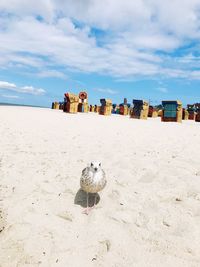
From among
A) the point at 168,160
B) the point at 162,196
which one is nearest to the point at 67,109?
the point at 168,160

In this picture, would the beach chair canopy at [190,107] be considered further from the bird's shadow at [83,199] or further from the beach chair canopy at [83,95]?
the bird's shadow at [83,199]

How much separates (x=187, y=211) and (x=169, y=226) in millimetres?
506

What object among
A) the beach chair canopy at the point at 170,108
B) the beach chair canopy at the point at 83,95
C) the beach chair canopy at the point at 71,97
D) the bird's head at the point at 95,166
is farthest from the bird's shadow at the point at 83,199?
the beach chair canopy at the point at 83,95

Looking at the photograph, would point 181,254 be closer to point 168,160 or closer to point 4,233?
point 4,233

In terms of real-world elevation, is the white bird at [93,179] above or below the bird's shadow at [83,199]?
above

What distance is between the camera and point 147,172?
21.5ft

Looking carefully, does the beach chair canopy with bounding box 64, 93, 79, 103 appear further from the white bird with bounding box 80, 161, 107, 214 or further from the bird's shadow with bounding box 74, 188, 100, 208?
the white bird with bounding box 80, 161, 107, 214

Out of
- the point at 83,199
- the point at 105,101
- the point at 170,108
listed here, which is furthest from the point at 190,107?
the point at 83,199

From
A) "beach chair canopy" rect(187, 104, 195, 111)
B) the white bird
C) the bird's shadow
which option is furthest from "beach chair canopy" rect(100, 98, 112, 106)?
the white bird

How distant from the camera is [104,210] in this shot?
519cm

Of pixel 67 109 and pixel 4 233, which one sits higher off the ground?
pixel 67 109

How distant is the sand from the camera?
403 cm

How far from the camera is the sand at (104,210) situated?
403 cm

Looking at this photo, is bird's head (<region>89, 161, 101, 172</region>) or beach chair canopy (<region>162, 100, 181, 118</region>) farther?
beach chair canopy (<region>162, 100, 181, 118</region>)
